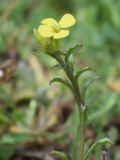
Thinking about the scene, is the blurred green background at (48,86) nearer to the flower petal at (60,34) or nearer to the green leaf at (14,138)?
the green leaf at (14,138)

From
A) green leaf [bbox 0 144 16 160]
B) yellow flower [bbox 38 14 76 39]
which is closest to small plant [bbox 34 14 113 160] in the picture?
yellow flower [bbox 38 14 76 39]

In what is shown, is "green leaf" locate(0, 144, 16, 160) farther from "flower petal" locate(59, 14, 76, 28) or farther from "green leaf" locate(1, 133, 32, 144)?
"flower petal" locate(59, 14, 76, 28)

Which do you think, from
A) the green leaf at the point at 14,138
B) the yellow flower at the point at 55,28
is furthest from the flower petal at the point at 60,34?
the green leaf at the point at 14,138

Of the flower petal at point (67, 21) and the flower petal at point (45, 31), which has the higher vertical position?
the flower petal at point (67, 21)

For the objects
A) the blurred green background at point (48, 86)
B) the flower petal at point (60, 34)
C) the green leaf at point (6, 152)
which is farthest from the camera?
the blurred green background at point (48, 86)

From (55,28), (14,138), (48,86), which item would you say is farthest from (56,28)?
(48,86)

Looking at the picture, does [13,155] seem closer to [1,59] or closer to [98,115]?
[98,115]
